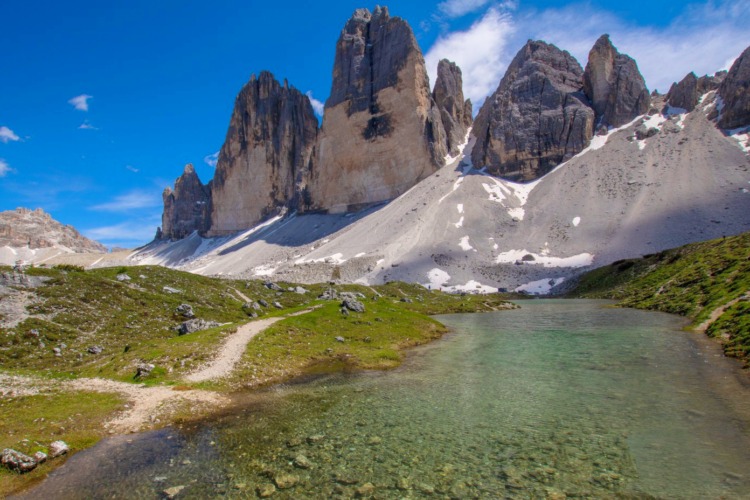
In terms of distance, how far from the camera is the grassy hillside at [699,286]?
25.2 meters

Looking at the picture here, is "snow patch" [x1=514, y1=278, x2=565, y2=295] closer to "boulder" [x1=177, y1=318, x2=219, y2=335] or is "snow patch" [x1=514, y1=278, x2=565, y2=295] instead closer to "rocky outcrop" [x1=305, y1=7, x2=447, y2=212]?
"rocky outcrop" [x1=305, y1=7, x2=447, y2=212]

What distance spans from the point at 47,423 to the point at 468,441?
1417cm

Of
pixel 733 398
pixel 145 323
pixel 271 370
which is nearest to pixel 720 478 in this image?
pixel 733 398

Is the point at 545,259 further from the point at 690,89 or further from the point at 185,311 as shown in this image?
the point at 185,311

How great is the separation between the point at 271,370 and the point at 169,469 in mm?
10999

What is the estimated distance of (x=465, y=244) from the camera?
11506 cm

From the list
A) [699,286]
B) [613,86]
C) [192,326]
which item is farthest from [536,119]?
[192,326]

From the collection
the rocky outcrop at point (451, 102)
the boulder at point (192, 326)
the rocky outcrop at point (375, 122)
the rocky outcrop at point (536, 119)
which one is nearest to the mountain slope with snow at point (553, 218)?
the rocky outcrop at point (536, 119)

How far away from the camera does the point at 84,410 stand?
15.1 m

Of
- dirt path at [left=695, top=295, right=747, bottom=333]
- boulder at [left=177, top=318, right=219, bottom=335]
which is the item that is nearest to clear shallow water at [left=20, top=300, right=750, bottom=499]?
dirt path at [left=695, top=295, right=747, bottom=333]

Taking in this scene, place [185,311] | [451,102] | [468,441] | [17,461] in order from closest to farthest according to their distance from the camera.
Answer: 1. [17,461]
2. [468,441]
3. [185,311]
4. [451,102]

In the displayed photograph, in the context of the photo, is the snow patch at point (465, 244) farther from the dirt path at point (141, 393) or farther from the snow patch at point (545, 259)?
the dirt path at point (141, 393)

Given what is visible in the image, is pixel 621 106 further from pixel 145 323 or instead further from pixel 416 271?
pixel 145 323

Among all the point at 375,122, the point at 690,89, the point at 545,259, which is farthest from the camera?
the point at 375,122
